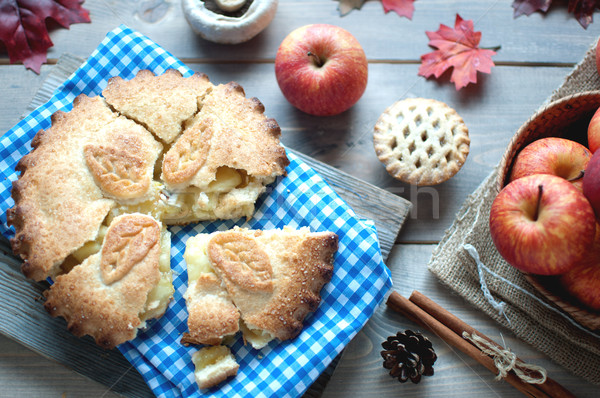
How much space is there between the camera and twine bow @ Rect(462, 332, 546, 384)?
194cm

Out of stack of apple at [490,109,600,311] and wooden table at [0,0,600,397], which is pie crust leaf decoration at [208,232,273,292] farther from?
stack of apple at [490,109,600,311]

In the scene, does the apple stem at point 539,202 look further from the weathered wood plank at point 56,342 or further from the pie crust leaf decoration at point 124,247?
the weathered wood plank at point 56,342

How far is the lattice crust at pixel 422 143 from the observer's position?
218 cm

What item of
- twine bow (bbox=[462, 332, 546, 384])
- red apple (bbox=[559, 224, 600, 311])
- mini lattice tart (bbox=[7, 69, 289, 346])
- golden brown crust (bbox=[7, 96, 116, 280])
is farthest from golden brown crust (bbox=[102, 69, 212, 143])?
red apple (bbox=[559, 224, 600, 311])

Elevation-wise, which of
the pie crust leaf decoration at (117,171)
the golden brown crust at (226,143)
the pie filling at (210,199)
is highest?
the golden brown crust at (226,143)

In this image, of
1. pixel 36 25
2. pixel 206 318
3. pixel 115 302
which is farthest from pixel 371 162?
pixel 36 25

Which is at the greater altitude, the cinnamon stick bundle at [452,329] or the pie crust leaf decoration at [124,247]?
the pie crust leaf decoration at [124,247]

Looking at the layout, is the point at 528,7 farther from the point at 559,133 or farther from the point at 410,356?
the point at 410,356

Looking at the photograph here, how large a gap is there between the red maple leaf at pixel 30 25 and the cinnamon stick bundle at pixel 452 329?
2.03 metres

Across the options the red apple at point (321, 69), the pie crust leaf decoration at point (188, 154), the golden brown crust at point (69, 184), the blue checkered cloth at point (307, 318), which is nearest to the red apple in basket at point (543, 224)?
the blue checkered cloth at point (307, 318)

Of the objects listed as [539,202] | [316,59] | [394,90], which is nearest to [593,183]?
[539,202]

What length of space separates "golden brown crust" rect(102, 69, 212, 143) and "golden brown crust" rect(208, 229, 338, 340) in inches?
20.1

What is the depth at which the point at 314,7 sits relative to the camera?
255cm

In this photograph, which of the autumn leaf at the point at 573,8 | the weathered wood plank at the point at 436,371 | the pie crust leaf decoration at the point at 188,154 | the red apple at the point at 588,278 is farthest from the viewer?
the autumn leaf at the point at 573,8
